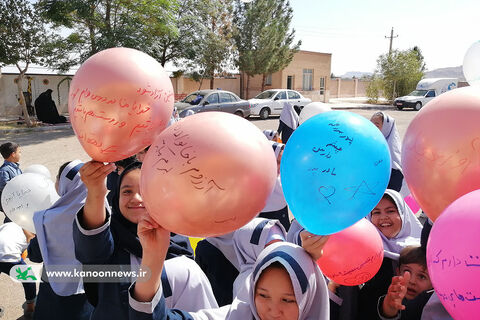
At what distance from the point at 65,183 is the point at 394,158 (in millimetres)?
3423

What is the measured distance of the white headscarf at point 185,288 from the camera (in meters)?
1.76

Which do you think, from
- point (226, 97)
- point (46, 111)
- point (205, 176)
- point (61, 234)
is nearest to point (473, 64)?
point (205, 176)

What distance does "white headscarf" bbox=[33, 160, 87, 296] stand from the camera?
2.25 metres

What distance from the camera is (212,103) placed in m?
14.1

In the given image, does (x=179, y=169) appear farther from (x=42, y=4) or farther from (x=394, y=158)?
(x=42, y=4)

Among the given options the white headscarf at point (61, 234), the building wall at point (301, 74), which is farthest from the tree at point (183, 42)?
the white headscarf at point (61, 234)

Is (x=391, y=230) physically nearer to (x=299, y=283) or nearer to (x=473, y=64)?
(x=299, y=283)

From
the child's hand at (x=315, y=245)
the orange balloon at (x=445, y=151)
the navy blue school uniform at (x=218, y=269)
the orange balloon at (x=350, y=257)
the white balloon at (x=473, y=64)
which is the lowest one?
the navy blue school uniform at (x=218, y=269)

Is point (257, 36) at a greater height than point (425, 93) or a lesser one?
greater

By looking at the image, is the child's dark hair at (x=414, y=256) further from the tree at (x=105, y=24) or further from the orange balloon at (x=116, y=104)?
the tree at (x=105, y=24)

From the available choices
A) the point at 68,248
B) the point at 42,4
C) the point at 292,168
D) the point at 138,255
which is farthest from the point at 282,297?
the point at 42,4

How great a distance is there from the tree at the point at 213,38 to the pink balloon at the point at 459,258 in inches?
706

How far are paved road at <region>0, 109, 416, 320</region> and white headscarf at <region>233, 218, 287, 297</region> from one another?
225 centimetres

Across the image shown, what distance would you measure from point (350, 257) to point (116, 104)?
1.37 meters
